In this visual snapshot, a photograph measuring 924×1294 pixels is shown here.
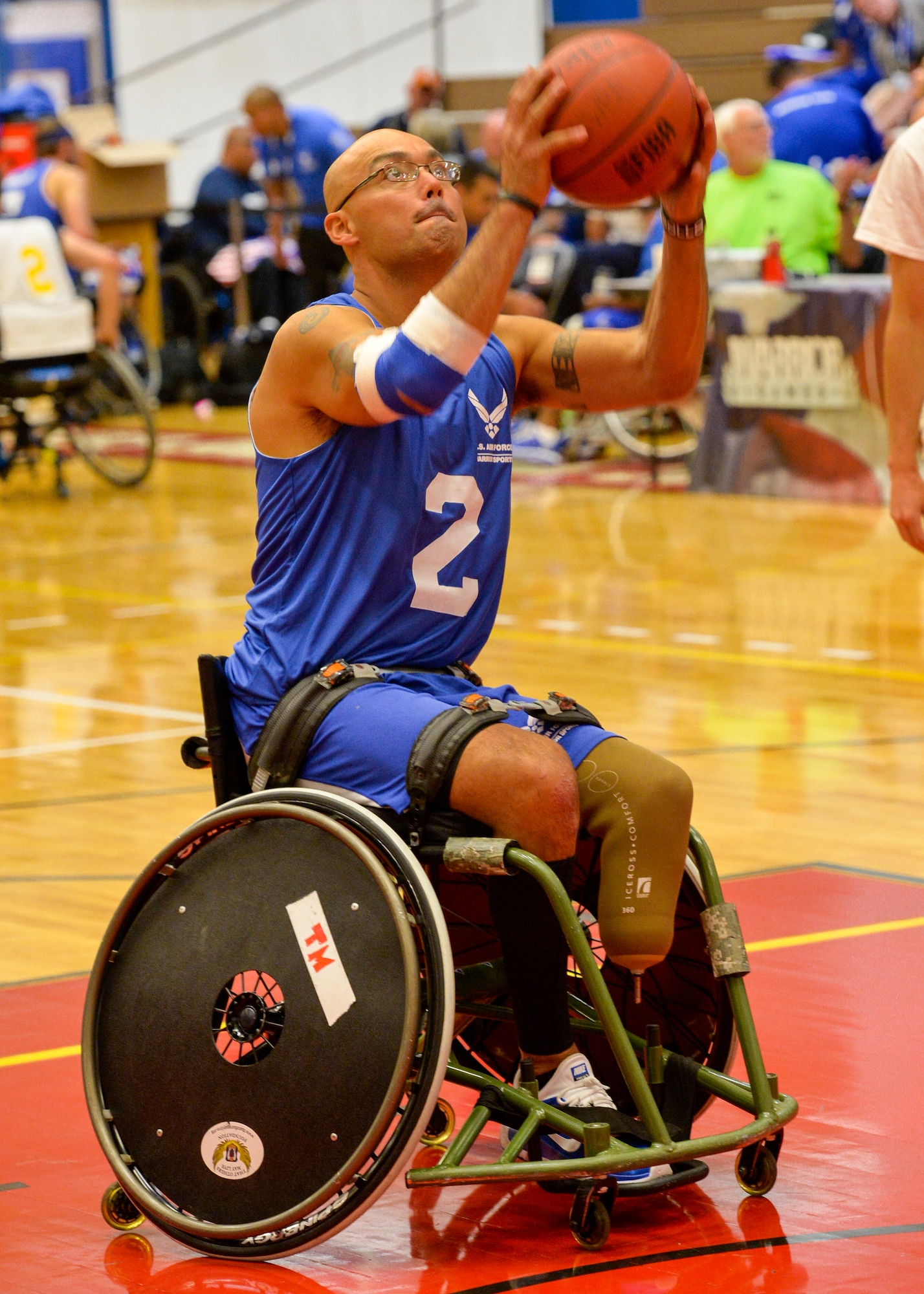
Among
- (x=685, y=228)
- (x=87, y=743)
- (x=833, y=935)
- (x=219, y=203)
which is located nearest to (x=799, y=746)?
(x=833, y=935)

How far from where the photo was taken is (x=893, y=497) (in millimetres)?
3902

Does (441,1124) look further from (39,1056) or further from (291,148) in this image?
(291,148)

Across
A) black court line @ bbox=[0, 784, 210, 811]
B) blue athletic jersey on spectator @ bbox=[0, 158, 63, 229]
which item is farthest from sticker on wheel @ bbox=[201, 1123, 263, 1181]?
blue athletic jersey on spectator @ bbox=[0, 158, 63, 229]

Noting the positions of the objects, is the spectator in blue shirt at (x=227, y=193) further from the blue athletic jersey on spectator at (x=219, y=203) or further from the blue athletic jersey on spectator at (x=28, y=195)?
the blue athletic jersey on spectator at (x=28, y=195)

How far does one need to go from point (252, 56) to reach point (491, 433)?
18785mm

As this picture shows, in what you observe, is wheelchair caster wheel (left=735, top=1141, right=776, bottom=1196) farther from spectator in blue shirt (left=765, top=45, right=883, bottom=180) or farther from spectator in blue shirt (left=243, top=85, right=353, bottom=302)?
spectator in blue shirt (left=243, top=85, right=353, bottom=302)

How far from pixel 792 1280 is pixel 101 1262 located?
0.84m

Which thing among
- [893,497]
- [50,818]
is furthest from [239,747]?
[50,818]

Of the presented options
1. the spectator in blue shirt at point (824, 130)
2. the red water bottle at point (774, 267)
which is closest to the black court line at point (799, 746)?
the red water bottle at point (774, 267)

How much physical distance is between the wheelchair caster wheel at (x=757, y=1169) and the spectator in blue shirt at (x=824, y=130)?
981 cm

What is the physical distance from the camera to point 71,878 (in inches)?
183

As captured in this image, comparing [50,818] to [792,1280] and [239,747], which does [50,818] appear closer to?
[239,747]

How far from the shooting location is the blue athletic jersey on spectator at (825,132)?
480 inches

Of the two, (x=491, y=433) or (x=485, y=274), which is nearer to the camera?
(x=485, y=274)
